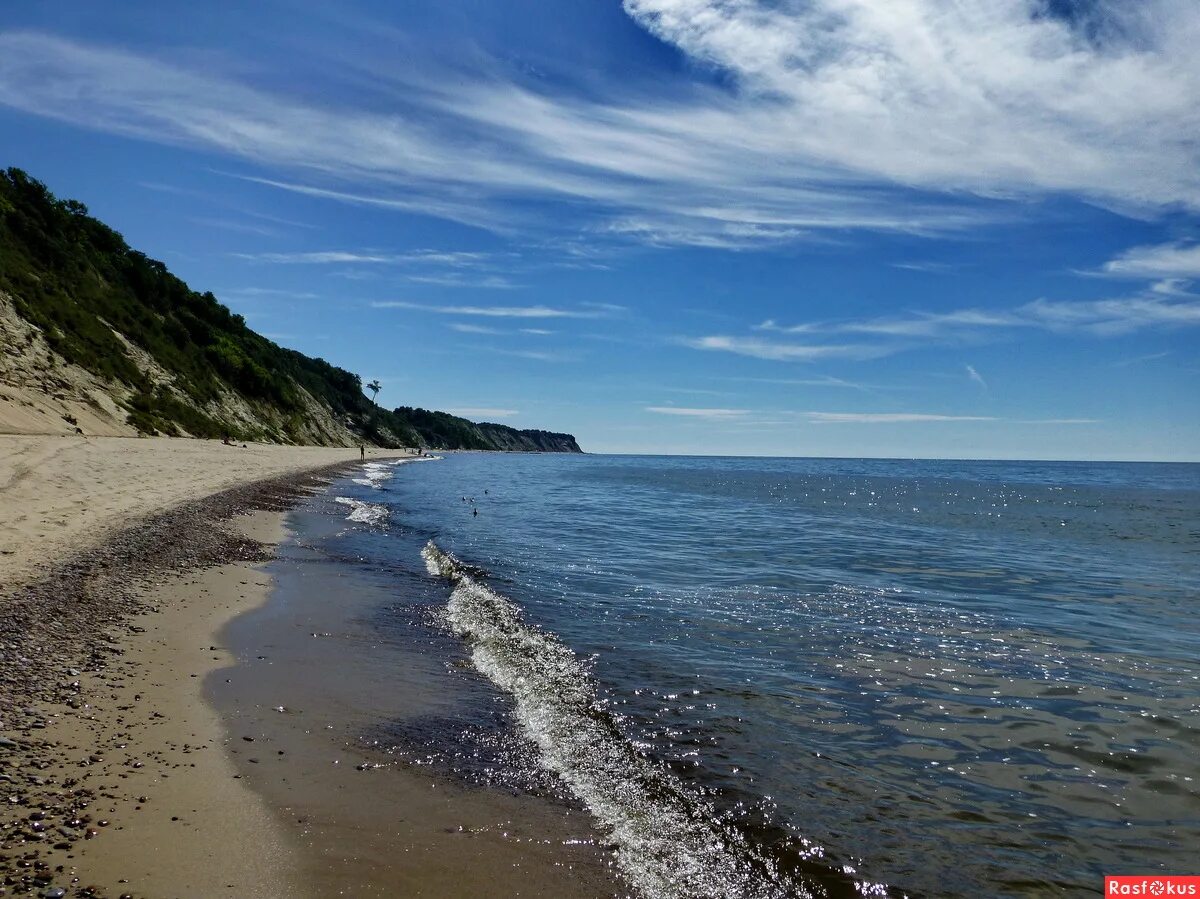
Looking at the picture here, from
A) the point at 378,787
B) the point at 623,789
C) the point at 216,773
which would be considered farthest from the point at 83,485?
the point at 623,789

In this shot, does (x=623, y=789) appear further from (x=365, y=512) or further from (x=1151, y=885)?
(x=365, y=512)

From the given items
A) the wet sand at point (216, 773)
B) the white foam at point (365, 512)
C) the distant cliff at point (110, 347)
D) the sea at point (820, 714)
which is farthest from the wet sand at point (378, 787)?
the distant cliff at point (110, 347)

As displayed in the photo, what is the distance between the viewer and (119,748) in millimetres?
5359

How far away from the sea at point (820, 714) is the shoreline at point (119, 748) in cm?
169

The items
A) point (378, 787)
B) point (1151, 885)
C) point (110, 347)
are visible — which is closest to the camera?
point (1151, 885)

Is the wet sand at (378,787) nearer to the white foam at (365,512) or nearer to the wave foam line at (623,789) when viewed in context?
the wave foam line at (623,789)

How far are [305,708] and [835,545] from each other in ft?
66.6

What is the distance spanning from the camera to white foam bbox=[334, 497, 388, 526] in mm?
24125

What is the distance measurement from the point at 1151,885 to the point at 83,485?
23344 mm

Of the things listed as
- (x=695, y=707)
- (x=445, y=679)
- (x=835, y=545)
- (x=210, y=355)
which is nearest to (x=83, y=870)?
(x=445, y=679)

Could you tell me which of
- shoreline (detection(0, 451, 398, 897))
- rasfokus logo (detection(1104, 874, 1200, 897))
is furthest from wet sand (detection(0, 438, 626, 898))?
rasfokus logo (detection(1104, 874, 1200, 897))

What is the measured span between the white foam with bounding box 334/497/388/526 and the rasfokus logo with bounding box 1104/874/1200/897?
21845mm

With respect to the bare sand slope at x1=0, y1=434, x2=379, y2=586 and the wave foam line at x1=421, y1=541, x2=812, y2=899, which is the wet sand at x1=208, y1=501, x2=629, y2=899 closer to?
the wave foam line at x1=421, y1=541, x2=812, y2=899

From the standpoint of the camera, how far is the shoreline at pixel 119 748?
13.1 feet
